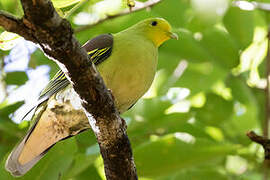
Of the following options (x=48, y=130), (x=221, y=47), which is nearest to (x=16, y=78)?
(x=48, y=130)

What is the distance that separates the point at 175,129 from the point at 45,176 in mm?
895

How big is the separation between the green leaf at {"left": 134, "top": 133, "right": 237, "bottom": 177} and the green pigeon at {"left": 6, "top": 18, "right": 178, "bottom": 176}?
1.06 ft

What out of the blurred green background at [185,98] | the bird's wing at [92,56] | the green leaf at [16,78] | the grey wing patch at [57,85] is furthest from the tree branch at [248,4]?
the green leaf at [16,78]

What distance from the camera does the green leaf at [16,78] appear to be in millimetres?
3594

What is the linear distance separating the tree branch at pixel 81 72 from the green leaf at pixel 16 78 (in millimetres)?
1248

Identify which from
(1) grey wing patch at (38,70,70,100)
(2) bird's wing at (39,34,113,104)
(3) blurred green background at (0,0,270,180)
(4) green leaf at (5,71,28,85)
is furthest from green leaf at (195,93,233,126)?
(4) green leaf at (5,71,28,85)

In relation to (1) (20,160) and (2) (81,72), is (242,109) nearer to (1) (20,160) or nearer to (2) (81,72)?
(1) (20,160)

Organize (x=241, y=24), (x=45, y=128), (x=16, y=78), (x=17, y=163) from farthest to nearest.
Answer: (x=16, y=78) → (x=241, y=24) → (x=45, y=128) → (x=17, y=163)

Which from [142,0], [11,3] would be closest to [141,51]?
[142,0]

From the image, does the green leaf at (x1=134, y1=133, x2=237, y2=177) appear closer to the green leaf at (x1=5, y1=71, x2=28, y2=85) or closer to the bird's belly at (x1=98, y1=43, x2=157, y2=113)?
the bird's belly at (x1=98, y1=43, x2=157, y2=113)

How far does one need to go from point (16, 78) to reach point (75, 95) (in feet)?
2.77

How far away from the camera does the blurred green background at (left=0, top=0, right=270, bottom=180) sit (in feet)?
9.80

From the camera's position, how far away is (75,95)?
2.92m

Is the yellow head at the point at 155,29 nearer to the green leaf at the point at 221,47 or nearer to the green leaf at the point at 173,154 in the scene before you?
the green leaf at the point at 221,47
